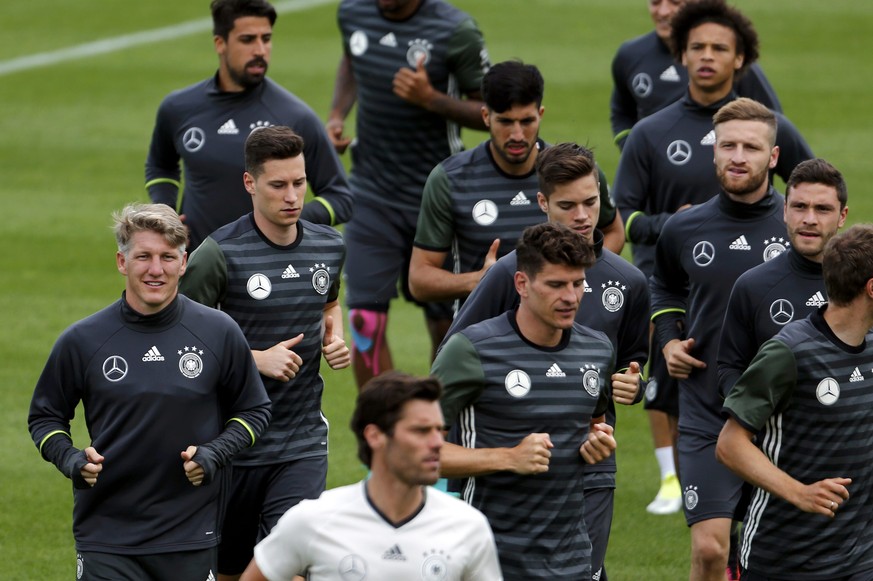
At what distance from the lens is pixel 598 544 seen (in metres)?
7.66

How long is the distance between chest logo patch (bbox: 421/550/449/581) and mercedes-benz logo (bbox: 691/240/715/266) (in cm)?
311

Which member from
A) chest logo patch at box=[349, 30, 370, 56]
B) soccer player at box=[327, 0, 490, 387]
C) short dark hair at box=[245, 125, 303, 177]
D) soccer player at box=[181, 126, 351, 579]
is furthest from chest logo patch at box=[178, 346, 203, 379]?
chest logo patch at box=[349, 30, 370, 56]

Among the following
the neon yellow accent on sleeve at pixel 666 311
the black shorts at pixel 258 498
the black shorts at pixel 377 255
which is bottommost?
the black shorts at pixel 258 498

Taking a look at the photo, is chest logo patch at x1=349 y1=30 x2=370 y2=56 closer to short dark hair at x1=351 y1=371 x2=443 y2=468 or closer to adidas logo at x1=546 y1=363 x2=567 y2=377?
adidas logo at x1=546 y1=363 x2=567 y2=377

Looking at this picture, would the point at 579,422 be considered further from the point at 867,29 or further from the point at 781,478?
the point at 867,29

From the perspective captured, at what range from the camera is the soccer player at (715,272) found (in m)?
8.20

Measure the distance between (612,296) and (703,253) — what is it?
0.72 meters

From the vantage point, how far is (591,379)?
6895 millimetres

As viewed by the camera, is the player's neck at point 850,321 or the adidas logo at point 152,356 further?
the adidas logo at point 152,356

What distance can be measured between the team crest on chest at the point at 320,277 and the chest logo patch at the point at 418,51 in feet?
10.8

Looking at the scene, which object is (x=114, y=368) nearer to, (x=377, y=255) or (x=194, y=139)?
(x=194, y=139)

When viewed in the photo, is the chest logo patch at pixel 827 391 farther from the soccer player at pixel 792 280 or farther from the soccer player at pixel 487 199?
the soccer player at pixel 487 199

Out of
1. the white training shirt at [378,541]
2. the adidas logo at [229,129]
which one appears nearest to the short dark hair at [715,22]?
the adidas logo at [229,129]

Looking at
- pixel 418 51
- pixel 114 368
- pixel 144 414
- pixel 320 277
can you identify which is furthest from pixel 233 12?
pixel 144 414
